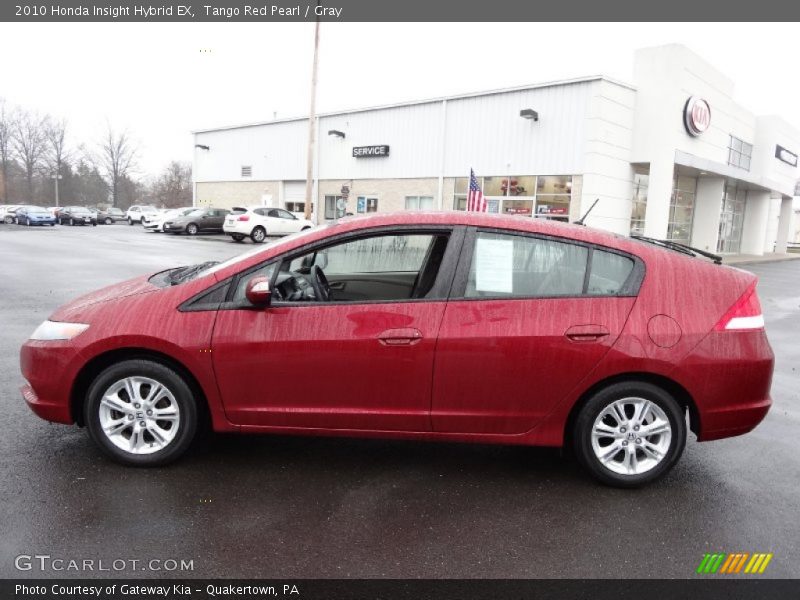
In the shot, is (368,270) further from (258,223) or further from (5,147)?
(5,147)

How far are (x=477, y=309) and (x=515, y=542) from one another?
4.02 feet

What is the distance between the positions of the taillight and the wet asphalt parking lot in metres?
1.00

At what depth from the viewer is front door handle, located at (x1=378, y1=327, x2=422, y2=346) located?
3.29m

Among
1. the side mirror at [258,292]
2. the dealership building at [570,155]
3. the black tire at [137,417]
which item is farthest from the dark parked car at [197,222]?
the side mirror at [258,292]

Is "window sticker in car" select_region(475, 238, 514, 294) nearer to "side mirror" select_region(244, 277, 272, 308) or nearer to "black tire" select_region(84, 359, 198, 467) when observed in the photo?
"side mirror" select_region(244, 277, 272, 308)

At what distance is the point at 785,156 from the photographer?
3672 cm

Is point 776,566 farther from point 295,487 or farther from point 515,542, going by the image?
point 295,487

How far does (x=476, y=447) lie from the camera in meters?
4.05

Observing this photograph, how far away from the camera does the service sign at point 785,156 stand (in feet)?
116

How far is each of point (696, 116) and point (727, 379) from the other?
2511 centimetres

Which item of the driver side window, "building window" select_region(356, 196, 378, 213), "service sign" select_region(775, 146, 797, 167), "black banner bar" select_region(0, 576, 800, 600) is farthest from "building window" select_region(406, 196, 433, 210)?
"black banner bar" select_region(0, 576, 800, 600)

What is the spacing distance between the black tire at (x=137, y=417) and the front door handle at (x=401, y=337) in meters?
1.17

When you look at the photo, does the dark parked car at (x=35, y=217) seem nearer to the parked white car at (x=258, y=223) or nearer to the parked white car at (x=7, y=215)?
the parked white car at (x=7, y=215)

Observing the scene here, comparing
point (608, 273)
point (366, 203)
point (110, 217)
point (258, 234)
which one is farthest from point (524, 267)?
point (110, 217)
